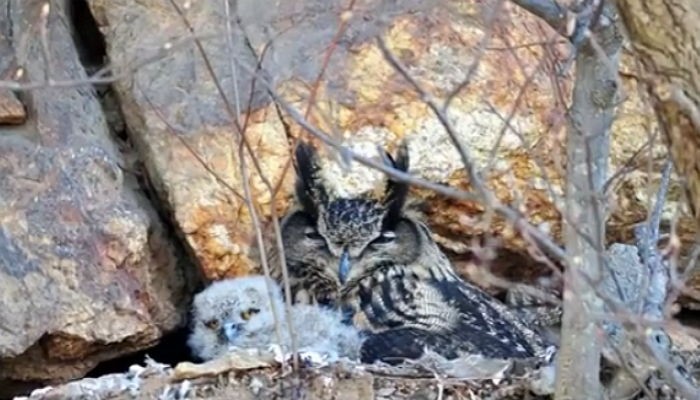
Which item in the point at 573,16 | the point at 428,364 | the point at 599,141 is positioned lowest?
the point at 428,364

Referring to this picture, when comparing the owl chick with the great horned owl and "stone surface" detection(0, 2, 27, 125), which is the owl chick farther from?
"stone surface" detection(0, 2, 27, 125)

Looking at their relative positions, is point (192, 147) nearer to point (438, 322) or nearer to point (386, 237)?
point (386, 237)

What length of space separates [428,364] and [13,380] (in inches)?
52.1

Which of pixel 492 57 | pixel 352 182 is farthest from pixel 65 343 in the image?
pixel 492 57

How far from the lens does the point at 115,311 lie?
4469mm

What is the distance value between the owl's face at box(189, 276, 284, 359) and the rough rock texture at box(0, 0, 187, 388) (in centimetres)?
20

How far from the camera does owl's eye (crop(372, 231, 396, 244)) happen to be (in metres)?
4.64

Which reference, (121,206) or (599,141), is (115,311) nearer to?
(121,206)

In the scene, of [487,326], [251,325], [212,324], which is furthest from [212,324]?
[487,326]

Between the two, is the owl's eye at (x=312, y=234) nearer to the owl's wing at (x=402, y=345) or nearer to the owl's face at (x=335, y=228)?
the owl's face at (x=335, y=228)

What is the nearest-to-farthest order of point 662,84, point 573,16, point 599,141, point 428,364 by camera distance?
1. point 662,84
2. point 573,16
3. point 599,141
4. point 428,364

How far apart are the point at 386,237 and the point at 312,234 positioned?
0.22 metres

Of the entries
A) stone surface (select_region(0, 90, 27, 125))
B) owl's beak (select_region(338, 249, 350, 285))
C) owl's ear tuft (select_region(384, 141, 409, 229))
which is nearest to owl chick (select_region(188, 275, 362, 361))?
owl's beak (select_region(338, 249, 350, 285))

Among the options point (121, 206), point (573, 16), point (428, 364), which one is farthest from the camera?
point (121, 206)
